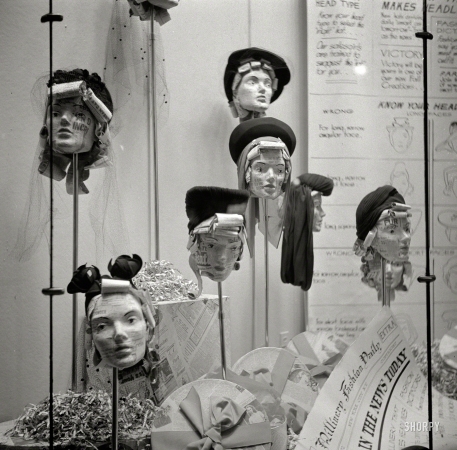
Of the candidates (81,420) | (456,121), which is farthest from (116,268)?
(456,121)

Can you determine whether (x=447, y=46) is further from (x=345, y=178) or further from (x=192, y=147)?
(x=192, y=147)

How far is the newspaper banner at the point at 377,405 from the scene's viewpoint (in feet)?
3.99

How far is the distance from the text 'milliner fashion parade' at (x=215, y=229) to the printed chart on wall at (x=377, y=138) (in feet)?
1.15

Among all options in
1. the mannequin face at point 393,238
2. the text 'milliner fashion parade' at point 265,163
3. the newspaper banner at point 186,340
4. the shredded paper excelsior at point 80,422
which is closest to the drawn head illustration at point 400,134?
the mannequin face at point 393,238

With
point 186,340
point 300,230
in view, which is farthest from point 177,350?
point 300,230

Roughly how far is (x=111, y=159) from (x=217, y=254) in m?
0.36

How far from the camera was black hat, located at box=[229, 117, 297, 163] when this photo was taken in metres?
1.70

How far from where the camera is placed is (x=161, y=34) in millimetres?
1806

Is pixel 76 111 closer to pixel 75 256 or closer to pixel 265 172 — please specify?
pixel 75 256

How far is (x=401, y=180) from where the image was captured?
1521 mm

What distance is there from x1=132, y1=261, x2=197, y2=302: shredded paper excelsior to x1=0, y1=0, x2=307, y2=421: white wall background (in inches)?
1.7

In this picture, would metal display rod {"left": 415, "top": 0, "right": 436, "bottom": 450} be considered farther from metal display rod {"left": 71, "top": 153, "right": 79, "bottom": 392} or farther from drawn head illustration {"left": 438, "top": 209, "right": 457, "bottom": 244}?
metal display rod {"left": 71, "top": 153, "right": 79, "bottom": 392}

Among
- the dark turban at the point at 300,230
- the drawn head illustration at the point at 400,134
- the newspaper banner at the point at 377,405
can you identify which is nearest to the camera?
the newspaper banner at the point at 377,405

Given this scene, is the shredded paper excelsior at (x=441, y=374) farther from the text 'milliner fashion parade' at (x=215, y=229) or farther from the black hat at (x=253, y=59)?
the black hat at (x=253, y=59)
